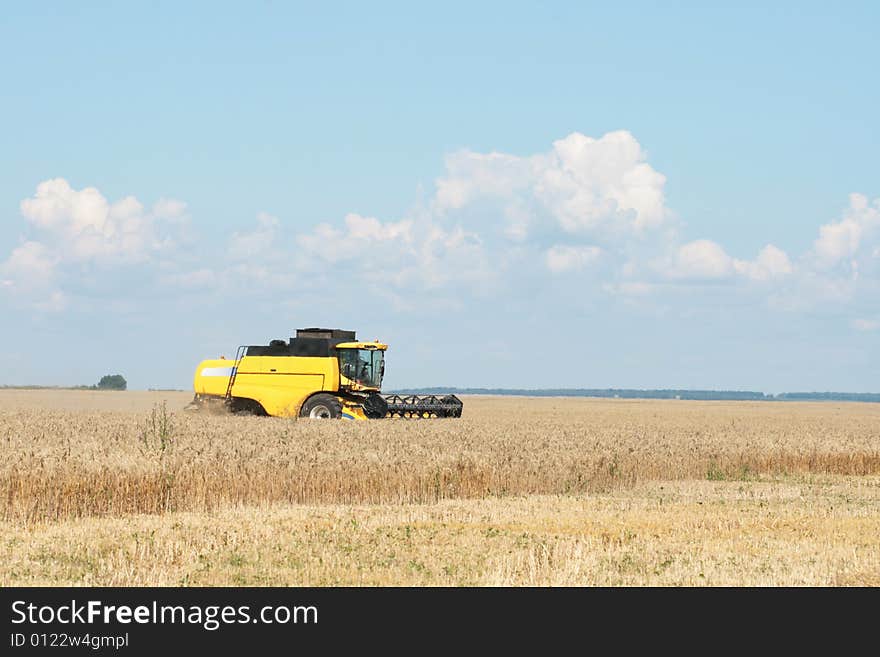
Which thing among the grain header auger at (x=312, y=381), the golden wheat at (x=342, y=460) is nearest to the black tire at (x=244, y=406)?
the grain header auger at (x=312, y=381)

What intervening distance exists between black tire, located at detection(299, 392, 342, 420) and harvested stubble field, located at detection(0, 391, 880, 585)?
4.69 metres

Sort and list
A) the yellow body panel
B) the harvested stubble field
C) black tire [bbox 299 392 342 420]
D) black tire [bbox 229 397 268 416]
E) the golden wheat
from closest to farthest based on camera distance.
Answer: the harvested stubble field, the golden wheat, black tire [bbox 299 392 342 420], the yellow body panel, black tire [bbox 229 397 268 416]

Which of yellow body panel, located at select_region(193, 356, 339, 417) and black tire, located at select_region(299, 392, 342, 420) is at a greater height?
yellow body panel, located at select_region(193, 356, 339, 417)

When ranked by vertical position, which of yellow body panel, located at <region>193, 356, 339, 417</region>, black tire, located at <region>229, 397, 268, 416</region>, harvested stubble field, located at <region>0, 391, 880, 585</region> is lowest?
harvested stubble field, located at <region>0, 391, 880, 585</region>

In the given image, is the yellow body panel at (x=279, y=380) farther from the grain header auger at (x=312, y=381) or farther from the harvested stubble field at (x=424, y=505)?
the harvested stubble field at (x=424, y=505)

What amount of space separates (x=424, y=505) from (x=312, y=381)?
18.2 m

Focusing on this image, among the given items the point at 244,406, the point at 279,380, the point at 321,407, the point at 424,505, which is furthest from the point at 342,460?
the point at 244,406

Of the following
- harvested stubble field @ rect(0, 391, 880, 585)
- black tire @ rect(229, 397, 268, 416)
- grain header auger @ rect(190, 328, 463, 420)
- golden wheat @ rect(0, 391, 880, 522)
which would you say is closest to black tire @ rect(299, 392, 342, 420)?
grain header auger @ rect(190, 328, 463, 420)

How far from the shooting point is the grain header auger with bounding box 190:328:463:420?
37094 millimetres

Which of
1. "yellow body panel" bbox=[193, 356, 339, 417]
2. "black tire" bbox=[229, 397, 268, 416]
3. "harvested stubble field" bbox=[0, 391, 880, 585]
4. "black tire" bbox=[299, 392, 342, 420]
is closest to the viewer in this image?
"harvested stubble field" bbox=[0, 391, 880, 585]

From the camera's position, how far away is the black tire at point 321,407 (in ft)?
120

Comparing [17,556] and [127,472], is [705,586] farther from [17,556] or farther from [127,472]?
[127,472]

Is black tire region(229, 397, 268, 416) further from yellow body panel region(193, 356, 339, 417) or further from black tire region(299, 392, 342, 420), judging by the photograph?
black tire region(299, 392, 342, 420)

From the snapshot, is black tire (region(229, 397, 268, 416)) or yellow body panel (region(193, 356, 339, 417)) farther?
black tire (region(229, 397, 268, 416))
